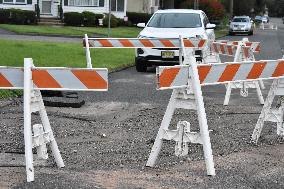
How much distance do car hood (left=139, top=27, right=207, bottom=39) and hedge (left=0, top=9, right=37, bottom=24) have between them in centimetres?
2729

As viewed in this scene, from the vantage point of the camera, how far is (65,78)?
278 inches

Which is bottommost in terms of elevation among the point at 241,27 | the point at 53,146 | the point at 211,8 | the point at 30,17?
the point at 241,27

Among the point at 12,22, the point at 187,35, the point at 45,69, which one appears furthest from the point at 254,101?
the point at 12,22

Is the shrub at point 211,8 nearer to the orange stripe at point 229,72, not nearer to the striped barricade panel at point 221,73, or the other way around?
the striped barricade panel at point 221,73

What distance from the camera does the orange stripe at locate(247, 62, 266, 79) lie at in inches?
319

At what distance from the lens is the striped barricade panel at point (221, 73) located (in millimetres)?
6951

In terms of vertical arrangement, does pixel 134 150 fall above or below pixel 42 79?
below

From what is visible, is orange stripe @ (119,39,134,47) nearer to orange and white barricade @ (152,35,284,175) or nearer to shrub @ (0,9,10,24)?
orange and white barricade @ (152,35,284,175)

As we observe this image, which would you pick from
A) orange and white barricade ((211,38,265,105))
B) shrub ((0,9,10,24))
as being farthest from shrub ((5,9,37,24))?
orange and white barricade ((211,38,265,105))

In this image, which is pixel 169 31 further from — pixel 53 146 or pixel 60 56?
pixel 53 146

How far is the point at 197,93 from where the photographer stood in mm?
7070

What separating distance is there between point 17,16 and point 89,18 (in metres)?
5.24

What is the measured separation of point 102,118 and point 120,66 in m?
9.23

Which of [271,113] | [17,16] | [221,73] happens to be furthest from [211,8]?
[221,73]
